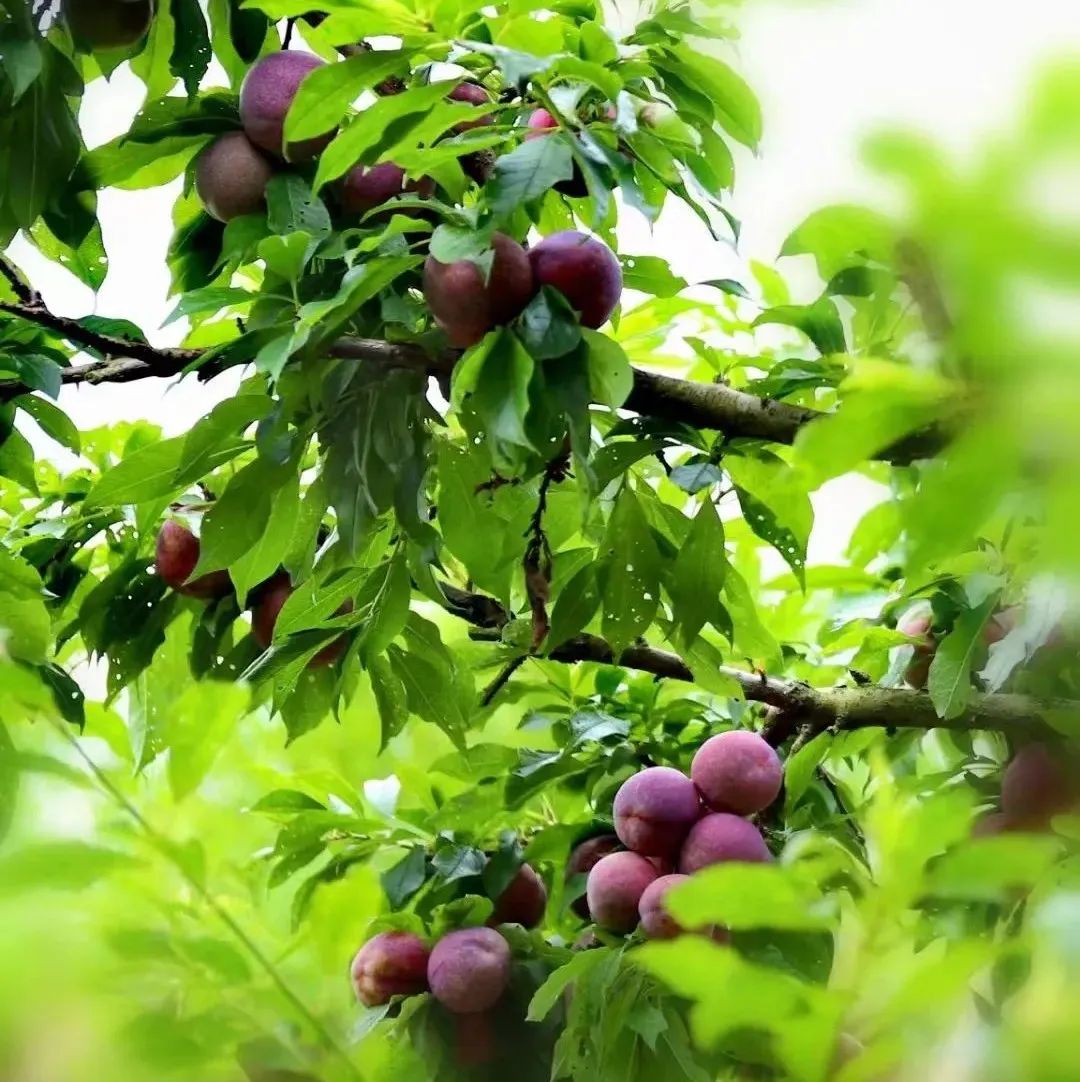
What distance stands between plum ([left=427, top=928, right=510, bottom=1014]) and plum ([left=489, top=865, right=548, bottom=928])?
0.07 metres

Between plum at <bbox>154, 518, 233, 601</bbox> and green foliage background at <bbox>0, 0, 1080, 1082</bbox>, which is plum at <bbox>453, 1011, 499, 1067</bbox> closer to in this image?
green foliage background at <bbox>0, 0, 1080, 1082</bbox>

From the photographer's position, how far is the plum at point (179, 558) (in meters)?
0.83

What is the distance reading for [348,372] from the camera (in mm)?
591

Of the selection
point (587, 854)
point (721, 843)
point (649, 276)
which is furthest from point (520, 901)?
point (649, 276)

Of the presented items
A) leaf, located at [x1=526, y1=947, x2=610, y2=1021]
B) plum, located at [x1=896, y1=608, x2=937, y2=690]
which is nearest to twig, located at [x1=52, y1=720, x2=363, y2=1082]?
leaf, located at [x1=526, y1=947, x2=610, y2=1021]

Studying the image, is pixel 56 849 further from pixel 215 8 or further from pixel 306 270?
pixel 215 8

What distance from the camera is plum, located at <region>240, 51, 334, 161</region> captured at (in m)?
0.68

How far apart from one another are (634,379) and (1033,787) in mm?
277

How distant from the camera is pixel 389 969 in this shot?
0.80 m

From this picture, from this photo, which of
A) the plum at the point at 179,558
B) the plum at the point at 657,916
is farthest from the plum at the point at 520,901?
the plum at the point at 179,558

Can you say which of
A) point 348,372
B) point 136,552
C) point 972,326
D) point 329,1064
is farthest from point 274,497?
point 972,326

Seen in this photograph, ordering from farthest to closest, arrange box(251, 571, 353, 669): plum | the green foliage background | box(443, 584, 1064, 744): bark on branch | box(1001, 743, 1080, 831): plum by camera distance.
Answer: box(251, 571, 353, 669): plum → box(443, 584, 1064, 744): bark on branch → box(1001, 743, 1080, 831): plum → the green foliage background

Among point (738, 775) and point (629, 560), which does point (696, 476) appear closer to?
point (629, 560)

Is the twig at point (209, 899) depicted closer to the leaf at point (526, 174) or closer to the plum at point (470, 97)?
the leaf at point (526, 174)
